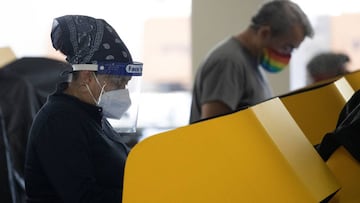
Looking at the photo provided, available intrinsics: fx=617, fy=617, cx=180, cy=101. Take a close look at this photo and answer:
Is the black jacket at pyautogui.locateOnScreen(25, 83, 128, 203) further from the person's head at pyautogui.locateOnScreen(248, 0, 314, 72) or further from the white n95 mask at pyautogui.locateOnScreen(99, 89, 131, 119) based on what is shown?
the person's head at pyautogui.locateOnScreen(248, 0, 314, 72)

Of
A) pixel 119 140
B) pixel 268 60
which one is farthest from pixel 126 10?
pixel 119 140

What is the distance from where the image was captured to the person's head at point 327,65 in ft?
9.64

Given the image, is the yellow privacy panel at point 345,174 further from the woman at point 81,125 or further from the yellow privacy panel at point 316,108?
the woman at point 81,125

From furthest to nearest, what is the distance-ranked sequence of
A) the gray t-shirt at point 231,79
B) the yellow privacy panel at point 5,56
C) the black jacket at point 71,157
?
the yellow privacy panel at point 5,56 < the gray t-shirt at point 231,79 < the black jacket at point 71,157

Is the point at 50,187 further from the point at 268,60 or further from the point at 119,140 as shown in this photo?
the point at 268,60

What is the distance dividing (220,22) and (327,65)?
97 cm

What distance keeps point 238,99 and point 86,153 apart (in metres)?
1.11

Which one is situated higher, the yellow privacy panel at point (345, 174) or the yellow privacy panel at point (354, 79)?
the yellow privacy panel at point (354, 79)

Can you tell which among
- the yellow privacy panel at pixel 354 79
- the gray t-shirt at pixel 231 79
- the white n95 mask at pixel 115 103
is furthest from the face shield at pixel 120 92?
the gray t-shirt at pixel 231 79

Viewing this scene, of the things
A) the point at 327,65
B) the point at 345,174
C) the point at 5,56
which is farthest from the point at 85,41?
the point at 327,65

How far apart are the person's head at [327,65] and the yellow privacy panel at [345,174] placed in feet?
6.13

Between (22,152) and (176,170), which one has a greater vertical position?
(176,170)

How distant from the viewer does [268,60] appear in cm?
255

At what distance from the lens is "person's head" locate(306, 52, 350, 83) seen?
2.94 metres
